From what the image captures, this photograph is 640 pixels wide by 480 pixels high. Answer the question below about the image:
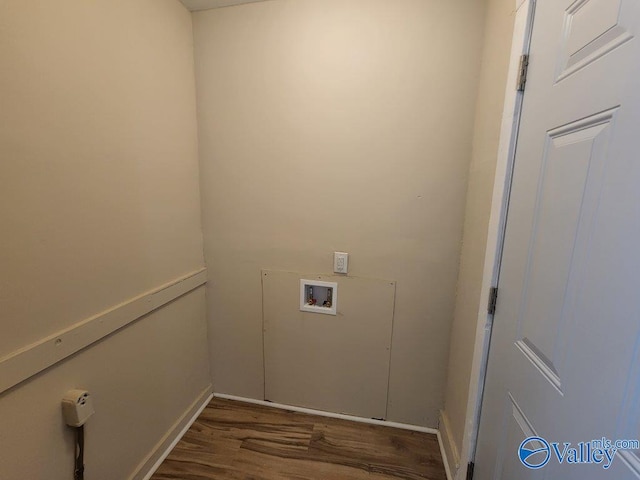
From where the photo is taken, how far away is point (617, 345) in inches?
20.8

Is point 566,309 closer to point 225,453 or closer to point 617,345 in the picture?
point 617,345

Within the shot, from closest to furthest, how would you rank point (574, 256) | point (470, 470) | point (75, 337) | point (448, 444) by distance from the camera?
point (574, 256), point (75, 337), point (470, 470), point (448, 444)

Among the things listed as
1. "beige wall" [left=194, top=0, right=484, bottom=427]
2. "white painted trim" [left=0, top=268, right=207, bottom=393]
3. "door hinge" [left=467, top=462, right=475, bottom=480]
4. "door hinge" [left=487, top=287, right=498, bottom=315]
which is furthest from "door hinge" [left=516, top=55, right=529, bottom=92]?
"white painted trim" [left=0, top=268, right=207, bottom=393]

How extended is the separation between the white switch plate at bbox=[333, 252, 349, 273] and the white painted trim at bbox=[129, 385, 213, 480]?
4.23 feet

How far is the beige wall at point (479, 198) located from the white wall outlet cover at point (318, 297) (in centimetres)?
70

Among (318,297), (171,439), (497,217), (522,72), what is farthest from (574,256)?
(171,439)

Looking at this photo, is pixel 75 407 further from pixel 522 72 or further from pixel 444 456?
pixel 522 72

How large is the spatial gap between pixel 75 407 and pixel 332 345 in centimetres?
122

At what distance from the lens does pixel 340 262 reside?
1.62 metres

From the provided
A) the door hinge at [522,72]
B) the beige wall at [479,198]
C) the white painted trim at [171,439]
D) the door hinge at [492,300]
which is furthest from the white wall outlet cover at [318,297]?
the door hinge at [522,72]

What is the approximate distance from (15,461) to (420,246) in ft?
5.93

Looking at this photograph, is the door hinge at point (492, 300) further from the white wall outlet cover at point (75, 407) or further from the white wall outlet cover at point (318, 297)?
the white wall outlet cover at point (75, 407)

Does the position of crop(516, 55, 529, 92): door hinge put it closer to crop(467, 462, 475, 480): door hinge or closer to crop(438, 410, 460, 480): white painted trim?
crop(467, 462, 475, 480): door hinge

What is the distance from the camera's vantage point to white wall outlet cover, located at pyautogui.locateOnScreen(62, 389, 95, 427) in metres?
0.98
